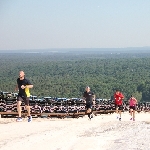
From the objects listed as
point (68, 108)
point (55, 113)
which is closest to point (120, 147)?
point (55, 113)

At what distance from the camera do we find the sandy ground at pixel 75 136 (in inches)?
290

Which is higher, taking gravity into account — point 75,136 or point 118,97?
point 75,136

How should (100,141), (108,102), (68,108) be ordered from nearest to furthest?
(100,141) < (68,108) < (108,102)

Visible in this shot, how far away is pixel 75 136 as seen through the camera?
27.3 feet

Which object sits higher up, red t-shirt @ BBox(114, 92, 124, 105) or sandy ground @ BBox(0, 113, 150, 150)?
sandy ground @ BBox(0, 113, 150, 150)

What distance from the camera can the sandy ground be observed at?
7.36 meters

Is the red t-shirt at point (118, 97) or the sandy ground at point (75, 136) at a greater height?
the sandy ground at point (75, 136)

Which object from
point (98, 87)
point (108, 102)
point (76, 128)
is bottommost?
point (98, 87)

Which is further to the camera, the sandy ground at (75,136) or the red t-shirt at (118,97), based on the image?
the red t-shirt at (118,97)

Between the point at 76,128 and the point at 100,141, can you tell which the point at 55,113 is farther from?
the point at 100,141

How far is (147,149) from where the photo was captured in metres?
7.10

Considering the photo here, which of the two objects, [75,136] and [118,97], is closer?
[75,136]

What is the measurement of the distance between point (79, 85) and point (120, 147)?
109 m

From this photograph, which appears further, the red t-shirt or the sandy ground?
the red t-shirt
